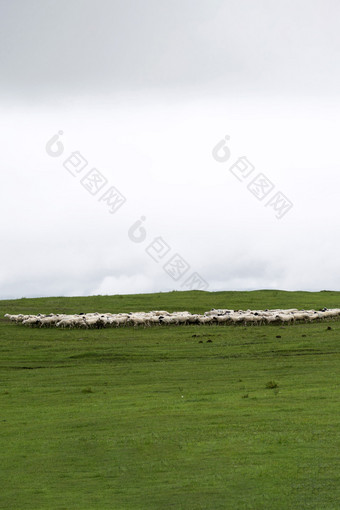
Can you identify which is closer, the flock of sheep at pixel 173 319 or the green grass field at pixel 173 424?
the green grass field at pixel 173 424

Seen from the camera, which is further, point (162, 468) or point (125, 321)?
point (125, 321)

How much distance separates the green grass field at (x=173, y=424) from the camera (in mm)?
9609

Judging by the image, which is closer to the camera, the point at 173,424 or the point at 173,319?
the point at 173,424

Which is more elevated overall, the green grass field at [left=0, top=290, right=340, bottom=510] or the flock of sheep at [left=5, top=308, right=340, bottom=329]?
the flock of sheep at [left=5, top=308, right=340, bottom=329]

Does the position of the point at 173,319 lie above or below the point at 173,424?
above

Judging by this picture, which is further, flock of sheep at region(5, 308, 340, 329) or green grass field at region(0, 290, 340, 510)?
flock of sheep at region(5, 308, 340, 329)

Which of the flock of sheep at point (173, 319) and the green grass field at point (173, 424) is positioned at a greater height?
the flock of sheep at point (173, 319)

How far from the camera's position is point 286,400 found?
15.5 metres

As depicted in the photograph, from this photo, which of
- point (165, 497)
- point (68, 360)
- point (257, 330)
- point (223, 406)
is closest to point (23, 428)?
point (223, 406)

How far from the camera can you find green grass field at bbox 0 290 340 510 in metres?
→ 9.61

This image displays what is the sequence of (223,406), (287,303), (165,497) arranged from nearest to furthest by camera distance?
(165,497) → (223,406) → (287,303)

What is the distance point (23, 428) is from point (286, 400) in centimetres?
543

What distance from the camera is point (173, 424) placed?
13.5 metres

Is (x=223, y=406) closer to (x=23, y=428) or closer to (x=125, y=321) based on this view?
(x=23, y=428)
